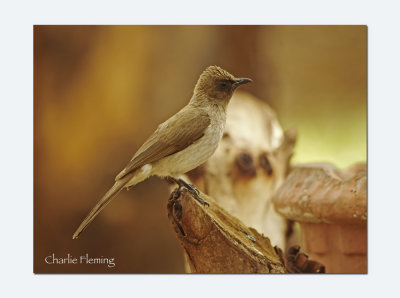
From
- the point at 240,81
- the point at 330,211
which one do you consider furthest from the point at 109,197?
the point at 330,211

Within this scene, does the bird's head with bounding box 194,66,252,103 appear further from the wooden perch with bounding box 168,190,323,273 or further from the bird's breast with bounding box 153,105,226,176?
the wooden perch with bounding box 168,190,323,273

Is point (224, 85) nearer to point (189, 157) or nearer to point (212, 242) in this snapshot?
point (189, 157)

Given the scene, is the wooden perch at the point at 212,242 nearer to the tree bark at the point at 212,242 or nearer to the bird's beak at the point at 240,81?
the tree bark at the point at 212,242

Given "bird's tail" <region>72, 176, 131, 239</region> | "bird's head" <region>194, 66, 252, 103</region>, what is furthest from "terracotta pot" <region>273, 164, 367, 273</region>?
"bird's tail" <region>72, 176, 131, 239</region>

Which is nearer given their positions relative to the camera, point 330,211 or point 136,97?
point 330,211

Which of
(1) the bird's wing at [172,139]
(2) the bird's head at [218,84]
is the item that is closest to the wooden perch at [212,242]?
(1) the bird's wing at [172,139]

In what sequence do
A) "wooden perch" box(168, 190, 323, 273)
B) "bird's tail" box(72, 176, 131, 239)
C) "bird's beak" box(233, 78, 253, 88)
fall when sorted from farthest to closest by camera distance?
"bird's beak" box(233, 78, 253, 88) < "bird's tail" box(72, 176, 131, 239) < "wooden perch" box(168, 190, 323, 273)
